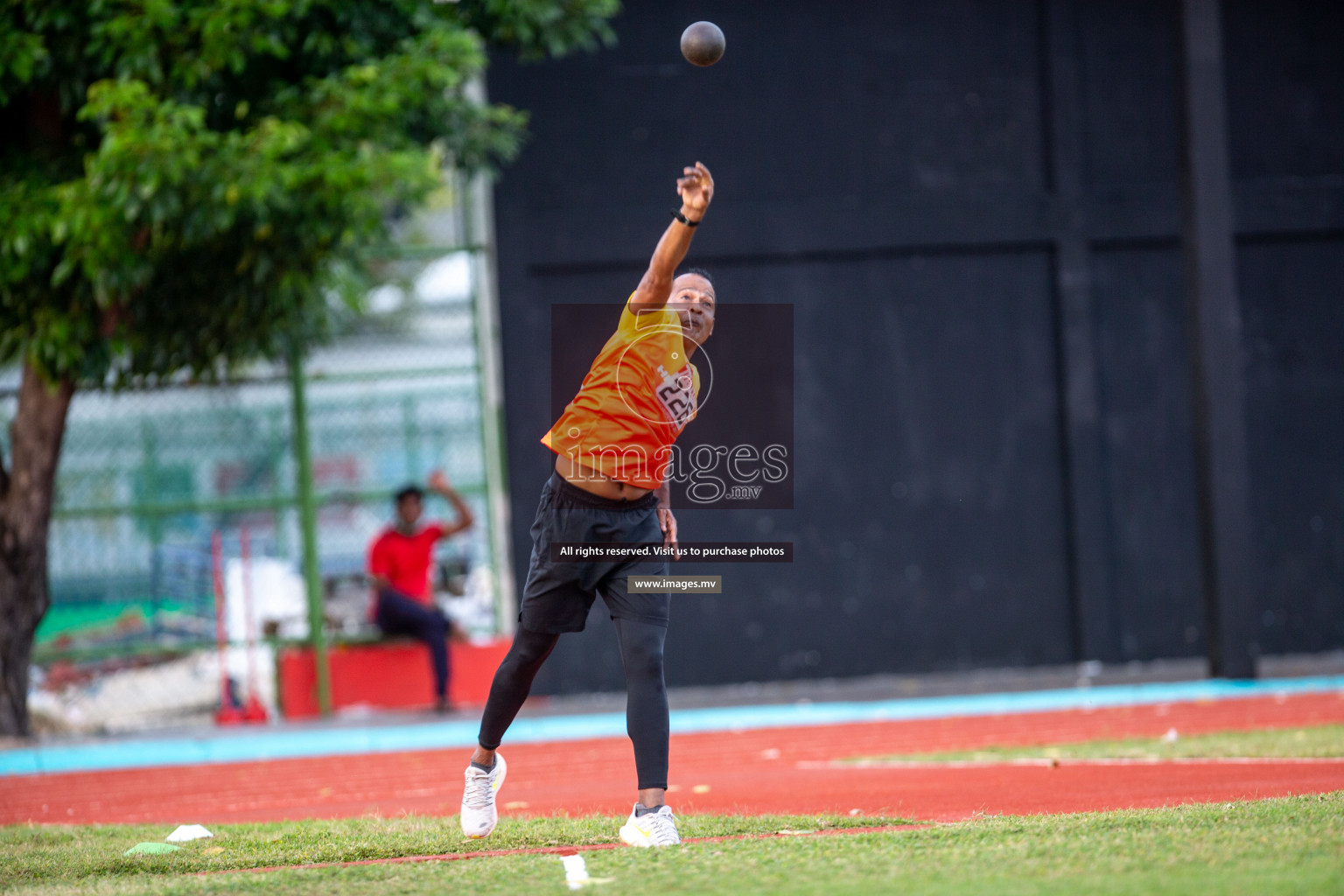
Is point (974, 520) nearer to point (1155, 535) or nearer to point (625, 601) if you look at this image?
point (1155, 535)

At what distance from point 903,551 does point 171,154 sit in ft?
20.7

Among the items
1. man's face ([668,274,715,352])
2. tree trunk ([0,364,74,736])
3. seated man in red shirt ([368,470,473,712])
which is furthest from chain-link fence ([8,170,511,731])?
man's face ([668,274,715,352])

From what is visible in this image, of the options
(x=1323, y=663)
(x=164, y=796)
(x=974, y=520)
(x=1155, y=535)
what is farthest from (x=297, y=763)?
(x=1323, y=663)

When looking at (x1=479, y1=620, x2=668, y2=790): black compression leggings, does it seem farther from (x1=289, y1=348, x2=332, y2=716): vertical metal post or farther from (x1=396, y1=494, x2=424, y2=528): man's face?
(x1=289, y1=348, x2=332, y2=716): vertical metal post

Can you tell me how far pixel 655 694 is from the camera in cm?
436

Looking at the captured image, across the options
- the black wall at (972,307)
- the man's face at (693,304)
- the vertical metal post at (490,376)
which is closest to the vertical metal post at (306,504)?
the vertical metal post at (490,376)

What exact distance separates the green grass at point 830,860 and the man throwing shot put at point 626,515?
0.31 m

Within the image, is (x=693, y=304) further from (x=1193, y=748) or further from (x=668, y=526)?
(x=1193, y=748)

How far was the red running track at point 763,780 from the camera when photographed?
18.4ft

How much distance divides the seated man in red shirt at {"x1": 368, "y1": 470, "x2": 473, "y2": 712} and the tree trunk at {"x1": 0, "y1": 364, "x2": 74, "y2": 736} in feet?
7.56

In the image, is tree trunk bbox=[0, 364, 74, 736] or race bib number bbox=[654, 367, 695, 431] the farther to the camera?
tree trunk bbox=[0, 364, 74, 736]

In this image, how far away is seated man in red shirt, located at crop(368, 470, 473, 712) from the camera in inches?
405

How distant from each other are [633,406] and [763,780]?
2942mm

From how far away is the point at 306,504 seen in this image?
10.9 m
